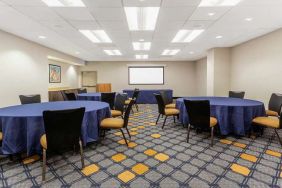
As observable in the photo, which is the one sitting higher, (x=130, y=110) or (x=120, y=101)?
(x=120, y=101)

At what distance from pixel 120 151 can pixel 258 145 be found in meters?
2.37

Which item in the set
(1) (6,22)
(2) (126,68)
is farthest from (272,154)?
(2) (126,68)

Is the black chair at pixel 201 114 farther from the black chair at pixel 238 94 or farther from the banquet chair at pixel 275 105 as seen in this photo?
the black chair at pixel 238 94

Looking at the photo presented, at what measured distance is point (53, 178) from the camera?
2.00 m

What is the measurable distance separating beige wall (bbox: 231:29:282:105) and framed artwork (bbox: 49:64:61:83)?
25.6 ft

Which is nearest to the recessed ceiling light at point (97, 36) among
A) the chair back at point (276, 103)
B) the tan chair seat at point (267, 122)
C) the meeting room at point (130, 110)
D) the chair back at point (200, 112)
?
the meeting room at point (130, 110)

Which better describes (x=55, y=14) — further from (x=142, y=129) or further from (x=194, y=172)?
(x=194, y=172)

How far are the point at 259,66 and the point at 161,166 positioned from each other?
5030 mm

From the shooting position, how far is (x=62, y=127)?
200 cm

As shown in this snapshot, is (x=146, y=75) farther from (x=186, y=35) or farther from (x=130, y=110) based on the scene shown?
(x=130, y=110)

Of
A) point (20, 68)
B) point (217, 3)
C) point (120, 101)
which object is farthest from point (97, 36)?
point (217, 3)

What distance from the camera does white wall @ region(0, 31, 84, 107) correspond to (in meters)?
4.54

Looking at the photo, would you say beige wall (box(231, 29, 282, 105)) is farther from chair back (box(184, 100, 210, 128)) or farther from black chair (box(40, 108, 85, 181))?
black chair (box(40, 108, 85, 181))

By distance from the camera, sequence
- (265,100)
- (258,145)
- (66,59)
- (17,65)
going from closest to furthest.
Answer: (258,145) → (17,65) → (265,100) → (66,59)
